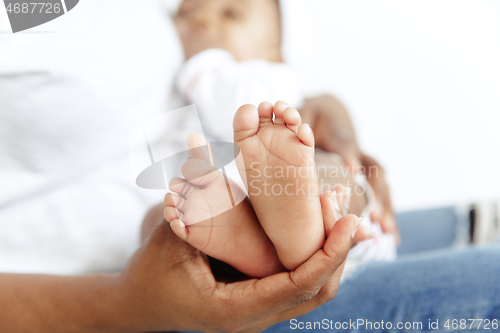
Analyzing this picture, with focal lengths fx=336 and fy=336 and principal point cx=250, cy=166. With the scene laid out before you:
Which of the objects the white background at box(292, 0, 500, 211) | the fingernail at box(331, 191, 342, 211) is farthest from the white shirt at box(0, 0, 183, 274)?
the white background at box(292, 0, 500, 211)

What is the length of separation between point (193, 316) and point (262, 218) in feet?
0.36

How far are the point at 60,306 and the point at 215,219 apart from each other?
19 centimetres

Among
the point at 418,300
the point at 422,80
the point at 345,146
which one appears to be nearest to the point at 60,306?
the point at 418,300

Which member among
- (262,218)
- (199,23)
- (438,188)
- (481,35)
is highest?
(199,23)

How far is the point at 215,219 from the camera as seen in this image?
0.28m

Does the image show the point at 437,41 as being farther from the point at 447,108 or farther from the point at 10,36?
the point at 10,36

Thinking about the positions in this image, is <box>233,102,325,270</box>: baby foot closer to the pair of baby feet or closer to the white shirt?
the pair of baby feet

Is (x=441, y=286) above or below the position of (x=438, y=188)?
above

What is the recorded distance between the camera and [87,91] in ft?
1.30

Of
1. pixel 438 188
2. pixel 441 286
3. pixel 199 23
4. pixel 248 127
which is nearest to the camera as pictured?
pixel 248 127

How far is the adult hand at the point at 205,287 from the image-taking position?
0.28m

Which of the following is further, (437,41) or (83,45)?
(437,41)

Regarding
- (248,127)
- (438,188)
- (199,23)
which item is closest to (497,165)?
(438,188)

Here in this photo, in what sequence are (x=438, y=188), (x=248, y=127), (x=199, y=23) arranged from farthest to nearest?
(x=438, y=188) → (x=199, y=23) → (x=248, y=127)
